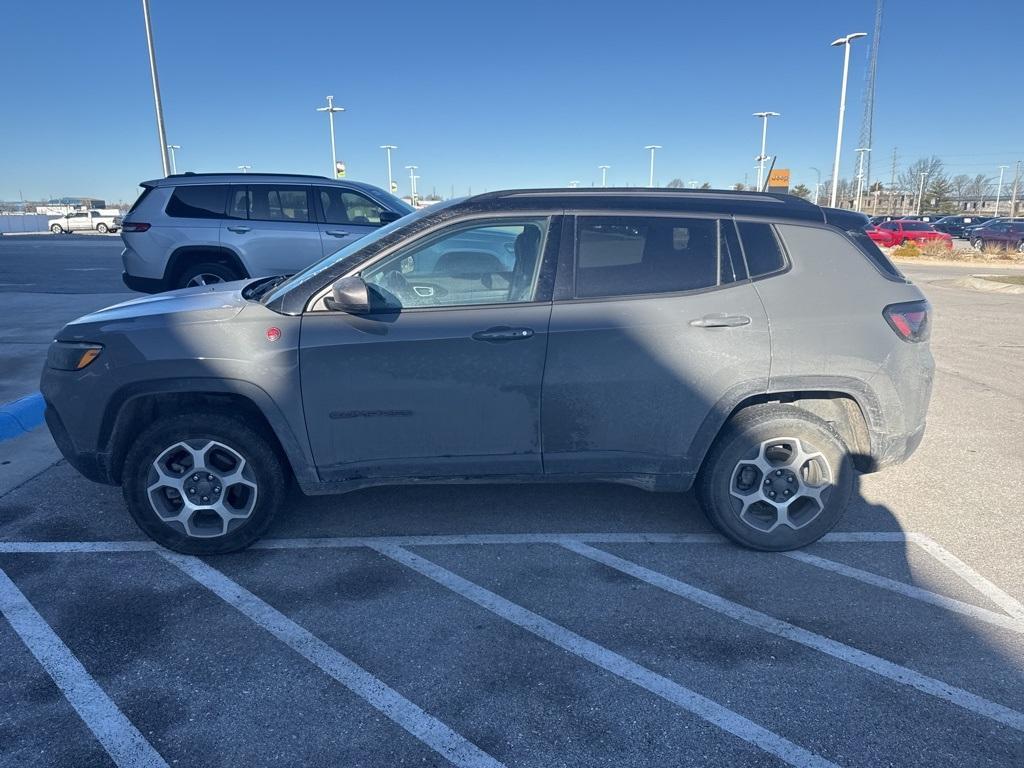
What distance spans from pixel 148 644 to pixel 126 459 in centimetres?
103

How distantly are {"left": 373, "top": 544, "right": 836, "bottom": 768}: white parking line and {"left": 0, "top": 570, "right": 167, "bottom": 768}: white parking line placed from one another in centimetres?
142

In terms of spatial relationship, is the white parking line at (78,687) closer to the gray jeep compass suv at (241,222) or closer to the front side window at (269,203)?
the gray jeep compass suv at (241,222)

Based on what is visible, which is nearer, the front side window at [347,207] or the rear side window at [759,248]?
the rear side window at [759,248]

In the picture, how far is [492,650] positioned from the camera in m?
2.95

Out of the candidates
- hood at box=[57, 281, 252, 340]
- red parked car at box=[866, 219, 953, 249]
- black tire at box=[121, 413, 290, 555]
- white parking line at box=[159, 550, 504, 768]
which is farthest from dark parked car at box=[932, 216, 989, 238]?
white parking line at box=[159, 550, 504, 768]

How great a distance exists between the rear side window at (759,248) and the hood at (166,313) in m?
2.58

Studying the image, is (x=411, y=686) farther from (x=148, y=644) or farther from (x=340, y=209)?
(x=340, y=209)

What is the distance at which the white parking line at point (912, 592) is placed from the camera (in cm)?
312

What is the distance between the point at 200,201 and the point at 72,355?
238 inches

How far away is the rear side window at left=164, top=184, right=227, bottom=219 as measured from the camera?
897 cm

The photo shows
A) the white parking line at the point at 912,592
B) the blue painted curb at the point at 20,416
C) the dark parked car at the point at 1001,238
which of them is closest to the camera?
the white parking line at the point at 912,592

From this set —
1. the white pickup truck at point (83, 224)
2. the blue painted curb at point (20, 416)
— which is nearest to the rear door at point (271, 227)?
the blue painted curb at point (20, 416)

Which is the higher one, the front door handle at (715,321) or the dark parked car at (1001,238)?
the front door handle at (715,321)

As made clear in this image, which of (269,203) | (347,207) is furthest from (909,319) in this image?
(269,203)
